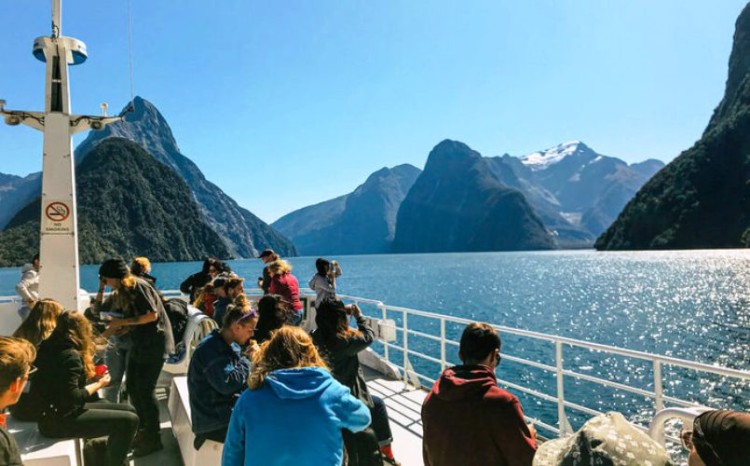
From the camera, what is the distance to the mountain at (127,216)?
121m

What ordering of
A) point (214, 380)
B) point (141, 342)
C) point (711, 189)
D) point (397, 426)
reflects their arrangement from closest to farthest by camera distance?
1. point (214, 380)
2. point (141, 342)
3. point (397, 426)
4. point (711, 189)

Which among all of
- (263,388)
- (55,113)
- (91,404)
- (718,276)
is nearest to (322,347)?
(263,388)

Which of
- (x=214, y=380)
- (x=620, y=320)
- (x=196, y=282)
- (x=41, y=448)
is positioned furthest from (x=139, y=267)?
A: (x=620, y=320)

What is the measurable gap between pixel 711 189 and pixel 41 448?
118m

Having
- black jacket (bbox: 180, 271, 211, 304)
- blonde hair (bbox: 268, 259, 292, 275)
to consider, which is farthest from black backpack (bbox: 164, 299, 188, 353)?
blonde hair (bbox: 268, 259, 292, 275)

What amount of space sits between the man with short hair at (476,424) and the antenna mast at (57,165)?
5590 millimetres

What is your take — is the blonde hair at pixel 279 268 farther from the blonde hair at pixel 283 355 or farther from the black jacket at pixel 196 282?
the blonde hair at pixel 283 355

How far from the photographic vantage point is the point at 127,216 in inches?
5408

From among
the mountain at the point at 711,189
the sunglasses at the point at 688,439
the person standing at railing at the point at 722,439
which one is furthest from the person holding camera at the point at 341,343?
the mountain at the point at 711,189

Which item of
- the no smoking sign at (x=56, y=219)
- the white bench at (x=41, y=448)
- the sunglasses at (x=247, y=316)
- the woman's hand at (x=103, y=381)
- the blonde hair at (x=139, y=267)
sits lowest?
the white bench at (x=41, y=448)

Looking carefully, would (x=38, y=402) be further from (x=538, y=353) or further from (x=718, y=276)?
(x=718, y=276)

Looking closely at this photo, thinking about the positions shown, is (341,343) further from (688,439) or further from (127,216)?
(127,216)

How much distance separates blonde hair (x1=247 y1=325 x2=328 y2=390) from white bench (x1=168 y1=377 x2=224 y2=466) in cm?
129

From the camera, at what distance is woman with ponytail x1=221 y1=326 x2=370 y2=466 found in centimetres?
195
